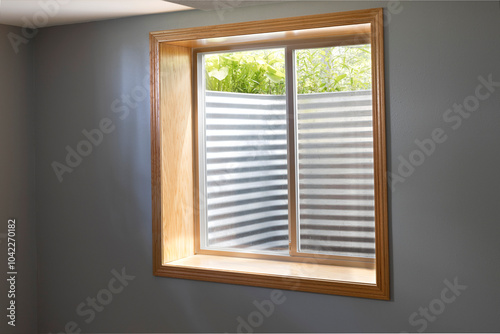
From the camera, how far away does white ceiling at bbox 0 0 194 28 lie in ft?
9.95

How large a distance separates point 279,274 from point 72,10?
77.0 inches

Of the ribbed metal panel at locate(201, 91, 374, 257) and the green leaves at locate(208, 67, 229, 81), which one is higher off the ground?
the green leaves at locate(208, 67, 229, 81)

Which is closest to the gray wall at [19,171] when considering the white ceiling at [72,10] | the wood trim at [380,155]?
A: the white ceiling at [72,10]

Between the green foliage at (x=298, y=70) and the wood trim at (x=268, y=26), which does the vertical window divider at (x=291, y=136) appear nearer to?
the green foliage at (x=298, y=70)

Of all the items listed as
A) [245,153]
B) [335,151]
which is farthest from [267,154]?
[335,151]

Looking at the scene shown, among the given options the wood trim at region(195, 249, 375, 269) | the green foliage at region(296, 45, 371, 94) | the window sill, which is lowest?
the window sill

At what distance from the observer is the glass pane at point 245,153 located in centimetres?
335

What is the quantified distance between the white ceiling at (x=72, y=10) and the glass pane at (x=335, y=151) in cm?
90

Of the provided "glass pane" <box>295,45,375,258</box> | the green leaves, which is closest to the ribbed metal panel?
"glass pane" <box>295,45,375,258</box>

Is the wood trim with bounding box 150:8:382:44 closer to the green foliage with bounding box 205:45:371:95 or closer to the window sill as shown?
the green foliage with bounding box 205:45:371:95

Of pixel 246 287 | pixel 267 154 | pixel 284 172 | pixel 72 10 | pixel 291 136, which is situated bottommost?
pixel 246 287

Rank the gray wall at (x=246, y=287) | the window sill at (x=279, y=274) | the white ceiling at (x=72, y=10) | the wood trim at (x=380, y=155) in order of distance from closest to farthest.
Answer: the gray wall at (x=246, y=287)
the wood trim at (x=380, y=155)
the window sill at (x=279, y=274)
the white ceiling at (x=72, y=10)

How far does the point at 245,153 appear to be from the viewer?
3.44m

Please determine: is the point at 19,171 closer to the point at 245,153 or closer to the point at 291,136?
the point at 245,153
